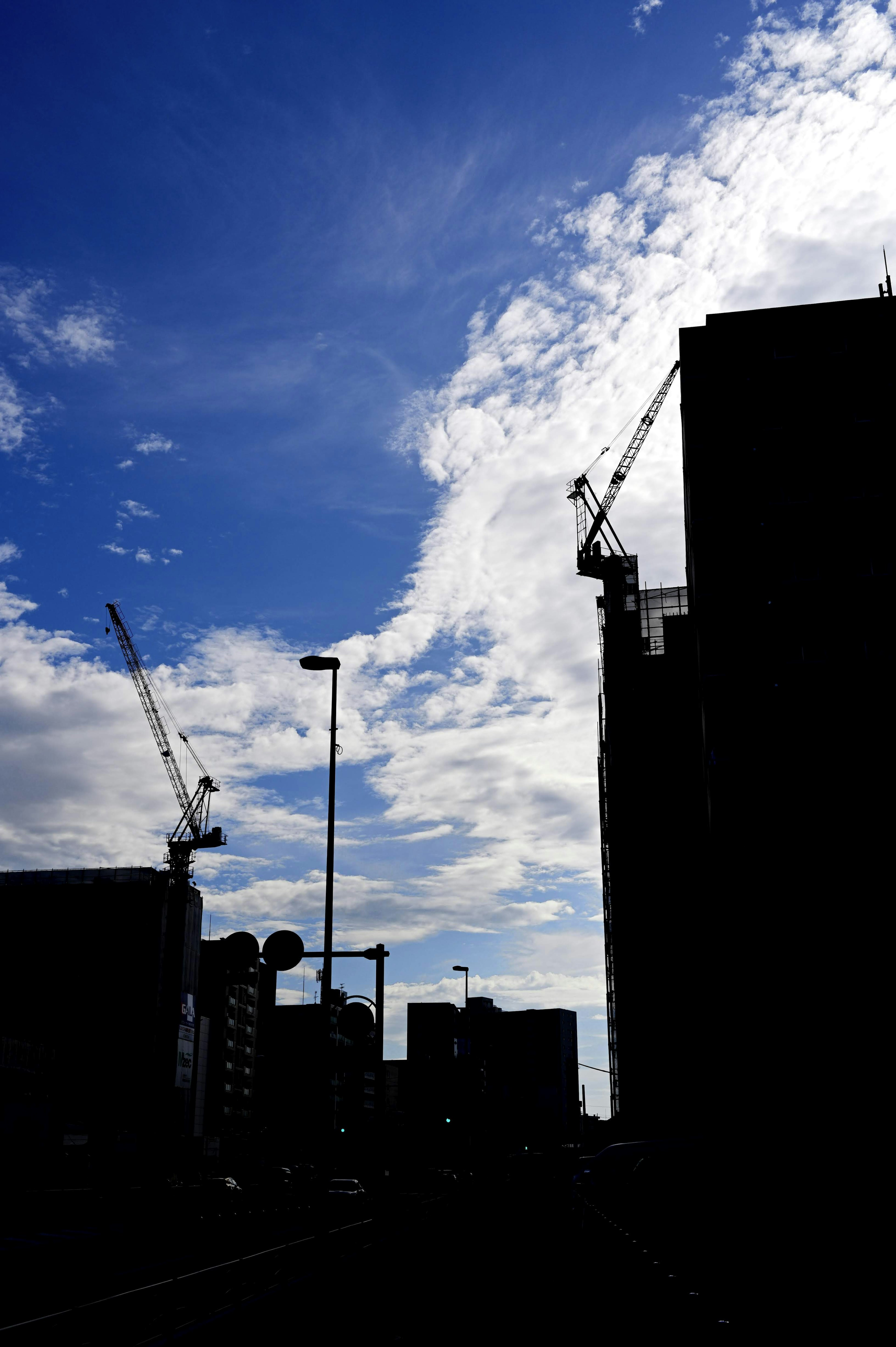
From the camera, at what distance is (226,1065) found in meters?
162

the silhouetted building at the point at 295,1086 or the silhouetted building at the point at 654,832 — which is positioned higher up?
the silhouetted building at the point at 654,832

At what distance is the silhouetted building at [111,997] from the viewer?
457 feet

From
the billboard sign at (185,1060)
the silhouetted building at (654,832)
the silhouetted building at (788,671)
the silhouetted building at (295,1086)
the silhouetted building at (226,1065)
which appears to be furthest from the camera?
the silhouetted building at (226,1065)

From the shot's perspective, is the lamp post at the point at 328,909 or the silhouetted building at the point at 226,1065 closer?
the lamp post at the point at 328,909

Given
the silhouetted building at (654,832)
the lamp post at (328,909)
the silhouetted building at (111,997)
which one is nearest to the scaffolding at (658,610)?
the silhouetted building at (654,832)

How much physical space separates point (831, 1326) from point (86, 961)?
14814cm

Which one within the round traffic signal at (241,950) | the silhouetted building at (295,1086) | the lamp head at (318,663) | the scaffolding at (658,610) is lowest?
the silhouetted building at (295,1086)

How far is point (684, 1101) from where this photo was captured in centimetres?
11400

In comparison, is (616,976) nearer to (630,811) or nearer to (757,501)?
(630,811)

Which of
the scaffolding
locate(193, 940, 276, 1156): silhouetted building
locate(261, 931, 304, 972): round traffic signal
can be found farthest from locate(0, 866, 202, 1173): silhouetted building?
locate(261, 931, 304, 972): round traffic signal

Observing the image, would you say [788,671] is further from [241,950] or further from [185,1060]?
[185,1060]

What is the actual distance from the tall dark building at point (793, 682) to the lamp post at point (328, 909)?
4798 cm

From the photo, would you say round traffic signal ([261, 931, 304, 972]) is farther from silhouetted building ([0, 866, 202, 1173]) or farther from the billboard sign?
the billboard sign

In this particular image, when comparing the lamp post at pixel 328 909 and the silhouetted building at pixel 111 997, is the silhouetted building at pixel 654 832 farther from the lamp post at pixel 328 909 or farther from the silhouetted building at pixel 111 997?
the lamp post at pixel 328 909
